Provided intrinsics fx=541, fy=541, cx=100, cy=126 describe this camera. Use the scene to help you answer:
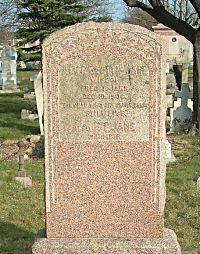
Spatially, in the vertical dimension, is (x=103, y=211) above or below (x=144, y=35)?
below

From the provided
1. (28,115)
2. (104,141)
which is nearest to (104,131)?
(104,141)

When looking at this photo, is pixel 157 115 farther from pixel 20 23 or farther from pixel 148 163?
pixel 20 23

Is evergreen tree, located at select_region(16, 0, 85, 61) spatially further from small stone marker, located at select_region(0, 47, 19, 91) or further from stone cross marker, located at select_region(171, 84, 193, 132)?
stone cross marker, located at select_region(171, 84, 193, 132)

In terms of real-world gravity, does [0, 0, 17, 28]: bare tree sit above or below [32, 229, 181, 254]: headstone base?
above

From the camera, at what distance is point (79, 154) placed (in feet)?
Result: 14.5

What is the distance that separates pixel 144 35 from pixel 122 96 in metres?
0.52

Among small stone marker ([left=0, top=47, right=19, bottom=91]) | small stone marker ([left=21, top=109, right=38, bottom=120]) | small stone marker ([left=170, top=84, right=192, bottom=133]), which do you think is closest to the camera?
small stone marker ([left=170, top=84, right=192, bottom=133])

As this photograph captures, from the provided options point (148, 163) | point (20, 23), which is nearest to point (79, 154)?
point (148, 163)

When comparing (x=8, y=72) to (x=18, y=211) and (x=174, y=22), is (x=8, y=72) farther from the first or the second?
(x=18, y=211)

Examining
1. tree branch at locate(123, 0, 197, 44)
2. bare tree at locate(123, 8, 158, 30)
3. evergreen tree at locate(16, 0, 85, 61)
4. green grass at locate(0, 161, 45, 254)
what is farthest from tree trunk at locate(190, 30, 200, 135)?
bare tree at locate(123, 8, 158, 30)

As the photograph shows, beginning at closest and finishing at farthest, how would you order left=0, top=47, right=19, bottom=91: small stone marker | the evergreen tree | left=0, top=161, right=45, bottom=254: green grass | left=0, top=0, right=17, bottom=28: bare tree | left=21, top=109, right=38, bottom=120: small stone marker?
left=0, top=161, right=45, bottom=254: green grass < left=21, top=109, right=38, bottom=120: small stone marker < left=0, top=47, right=19, bottom=91: small stone marker < the evergreen tree < left=0, top=0, right=17, bottom=28: bare tree

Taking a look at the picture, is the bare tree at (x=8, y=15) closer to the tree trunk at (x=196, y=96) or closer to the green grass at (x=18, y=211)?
the tree trunk at (x=196, y=96)

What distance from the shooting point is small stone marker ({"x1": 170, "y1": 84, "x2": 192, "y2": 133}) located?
533 inches

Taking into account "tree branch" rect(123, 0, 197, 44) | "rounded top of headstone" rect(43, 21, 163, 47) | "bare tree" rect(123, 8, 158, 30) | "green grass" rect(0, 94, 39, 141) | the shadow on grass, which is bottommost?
the shadow on grass
